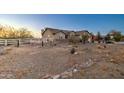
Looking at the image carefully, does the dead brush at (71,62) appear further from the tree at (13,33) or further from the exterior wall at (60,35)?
the tree at (13,33)

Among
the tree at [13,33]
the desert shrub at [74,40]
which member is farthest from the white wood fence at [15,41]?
the desert shrub at [74,40]

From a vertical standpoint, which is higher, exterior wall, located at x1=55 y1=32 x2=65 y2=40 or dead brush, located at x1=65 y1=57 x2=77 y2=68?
exterior wall, located at x1=55 y1=32 x2=65 y2=40

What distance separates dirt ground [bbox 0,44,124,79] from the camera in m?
3.73

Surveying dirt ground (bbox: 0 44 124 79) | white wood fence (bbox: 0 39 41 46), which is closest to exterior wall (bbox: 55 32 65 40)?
dirt ground (bbox: 0 44 124 79)

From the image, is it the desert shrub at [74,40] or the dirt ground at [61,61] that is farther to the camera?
the desert shrub at [74,40]

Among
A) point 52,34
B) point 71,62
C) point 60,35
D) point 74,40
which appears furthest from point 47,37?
point 71,62

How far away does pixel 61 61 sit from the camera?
378 centimetres

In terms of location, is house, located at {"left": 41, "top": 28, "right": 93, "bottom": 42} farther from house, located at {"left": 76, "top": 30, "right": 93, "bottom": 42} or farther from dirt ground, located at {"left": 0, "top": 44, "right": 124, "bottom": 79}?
dirt ground, located at {"left": 0, "top": 44, "right": 124, "bottom": 79}

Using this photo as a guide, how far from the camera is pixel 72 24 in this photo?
3777 mm

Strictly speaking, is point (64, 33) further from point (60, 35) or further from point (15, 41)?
point (15, 41)

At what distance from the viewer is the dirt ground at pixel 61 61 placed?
147 inches
